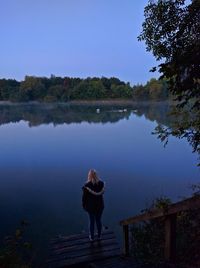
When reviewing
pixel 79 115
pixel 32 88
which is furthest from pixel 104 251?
pixel 32 88

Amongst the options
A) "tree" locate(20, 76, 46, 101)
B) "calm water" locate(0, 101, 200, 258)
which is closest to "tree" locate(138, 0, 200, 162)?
"calm water" locate(0, 101, 200, 258)

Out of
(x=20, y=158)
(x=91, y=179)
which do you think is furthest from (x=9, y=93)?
(x=91, y=179)

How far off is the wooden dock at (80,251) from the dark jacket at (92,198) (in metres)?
0.80

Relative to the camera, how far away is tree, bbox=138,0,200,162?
14.0 feet

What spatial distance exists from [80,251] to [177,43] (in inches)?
191

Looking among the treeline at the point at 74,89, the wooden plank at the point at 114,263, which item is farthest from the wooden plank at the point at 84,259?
the treeline at the point at 74,89

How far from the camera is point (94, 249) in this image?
7.59 metres

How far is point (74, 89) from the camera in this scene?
459 feet

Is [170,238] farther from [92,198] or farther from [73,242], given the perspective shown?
[73,242]

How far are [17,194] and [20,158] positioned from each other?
33.7 ft

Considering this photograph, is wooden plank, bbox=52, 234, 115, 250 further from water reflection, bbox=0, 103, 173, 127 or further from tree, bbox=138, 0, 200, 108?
water reflection, bbox=0, 103, 173, 127

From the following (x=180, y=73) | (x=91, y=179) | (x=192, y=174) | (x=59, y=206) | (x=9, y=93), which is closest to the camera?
(x=180, y=73)

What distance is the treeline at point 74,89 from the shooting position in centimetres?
13512

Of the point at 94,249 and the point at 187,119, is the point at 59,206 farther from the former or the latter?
the point at 187,119
